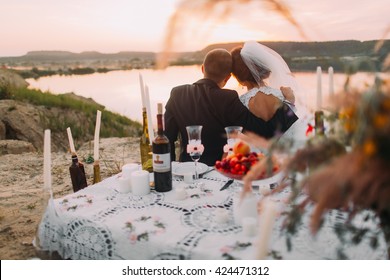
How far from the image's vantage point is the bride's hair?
308 cm

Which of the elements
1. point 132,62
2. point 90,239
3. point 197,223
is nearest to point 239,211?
point 197,223

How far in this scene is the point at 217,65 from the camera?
2.91 meters

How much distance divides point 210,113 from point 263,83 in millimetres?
654

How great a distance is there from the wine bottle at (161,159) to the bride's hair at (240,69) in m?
1.51

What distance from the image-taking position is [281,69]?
3.47 metres

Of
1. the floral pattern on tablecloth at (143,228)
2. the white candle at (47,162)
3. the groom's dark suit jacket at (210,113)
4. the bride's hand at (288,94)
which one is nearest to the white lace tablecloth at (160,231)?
the floral pattern on tablecloth at (143,228)

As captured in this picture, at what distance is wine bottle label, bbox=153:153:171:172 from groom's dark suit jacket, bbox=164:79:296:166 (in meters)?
1.08

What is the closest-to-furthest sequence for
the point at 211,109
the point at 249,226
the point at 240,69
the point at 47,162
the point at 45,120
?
the point at 249,226, the point at 47,162, the point at 211,109, the point at 240,69, the point at 45,120

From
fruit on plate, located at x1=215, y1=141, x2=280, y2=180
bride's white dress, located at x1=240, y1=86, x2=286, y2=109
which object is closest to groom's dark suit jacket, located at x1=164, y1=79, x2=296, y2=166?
bride's white dress, located at x1=240, y1=86, x2=286, y2=109

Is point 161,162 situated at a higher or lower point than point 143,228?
higher

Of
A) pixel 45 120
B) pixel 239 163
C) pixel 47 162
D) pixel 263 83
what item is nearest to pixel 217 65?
pixel 263 83

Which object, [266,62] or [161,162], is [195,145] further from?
[266,62]

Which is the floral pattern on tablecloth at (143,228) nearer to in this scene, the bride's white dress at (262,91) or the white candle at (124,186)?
the white candle at (124,186)

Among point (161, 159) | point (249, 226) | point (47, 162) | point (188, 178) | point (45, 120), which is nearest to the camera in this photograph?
point (249, 226)
